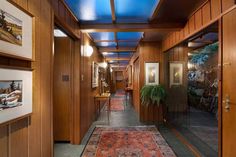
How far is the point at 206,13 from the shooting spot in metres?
2.80

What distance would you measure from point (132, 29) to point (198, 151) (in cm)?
264

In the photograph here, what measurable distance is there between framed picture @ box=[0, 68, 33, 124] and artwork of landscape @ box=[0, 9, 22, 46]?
25cm

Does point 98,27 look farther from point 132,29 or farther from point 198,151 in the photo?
point 198,151

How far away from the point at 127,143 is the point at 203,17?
272 centimetres

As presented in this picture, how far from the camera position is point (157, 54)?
5.86m

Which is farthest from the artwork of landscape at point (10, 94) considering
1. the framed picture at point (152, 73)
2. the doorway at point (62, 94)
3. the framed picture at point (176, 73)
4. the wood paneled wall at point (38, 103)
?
the framed picture at point (152, 73)

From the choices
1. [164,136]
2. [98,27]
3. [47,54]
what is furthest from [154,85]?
[47,54]

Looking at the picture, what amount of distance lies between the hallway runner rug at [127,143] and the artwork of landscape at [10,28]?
2.42m

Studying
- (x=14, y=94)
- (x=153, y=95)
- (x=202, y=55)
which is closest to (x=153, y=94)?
(x=153, y=95)

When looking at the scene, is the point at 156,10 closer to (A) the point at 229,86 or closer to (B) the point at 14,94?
(A) the point at 229,86

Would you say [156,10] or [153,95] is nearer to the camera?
[156,10]

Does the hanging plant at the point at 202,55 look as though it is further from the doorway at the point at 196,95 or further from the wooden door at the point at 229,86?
the wooden door at the point at 229,86

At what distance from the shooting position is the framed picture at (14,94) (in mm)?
1389

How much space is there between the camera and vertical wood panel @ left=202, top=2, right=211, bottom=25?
2695mm
